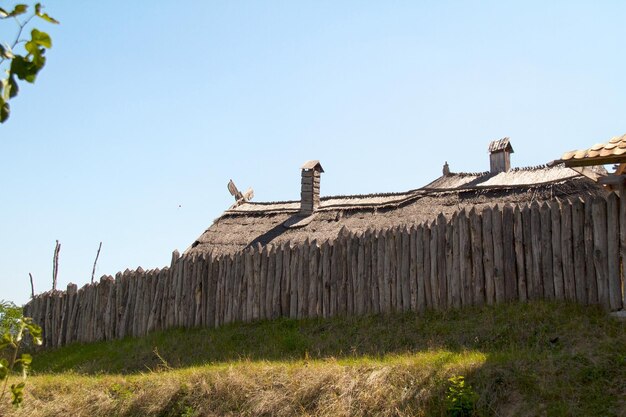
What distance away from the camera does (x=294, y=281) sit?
13.2m

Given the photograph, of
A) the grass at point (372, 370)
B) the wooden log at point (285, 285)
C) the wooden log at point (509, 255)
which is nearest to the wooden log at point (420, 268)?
the grass at point (372, 370)

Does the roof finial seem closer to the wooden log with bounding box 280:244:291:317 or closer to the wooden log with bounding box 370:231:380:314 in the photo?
the wooden log with bounding box 280:244:291:317

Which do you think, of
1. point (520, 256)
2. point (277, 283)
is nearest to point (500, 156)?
point (277, 283)

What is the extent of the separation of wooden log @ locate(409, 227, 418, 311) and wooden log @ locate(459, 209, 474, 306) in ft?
2.67

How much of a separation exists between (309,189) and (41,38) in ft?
52.9

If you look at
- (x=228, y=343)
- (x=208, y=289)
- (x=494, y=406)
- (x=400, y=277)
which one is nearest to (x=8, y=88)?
(x=494, y=406)

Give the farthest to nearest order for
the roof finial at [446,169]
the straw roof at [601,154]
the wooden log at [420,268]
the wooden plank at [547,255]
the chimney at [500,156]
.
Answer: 1. the roof finial at [446,169]
2. the chimney at [500,156]
3. the wooden log at [420,268]
4. the wooden plank at [547,255]
5. the straw roof at [601,154]

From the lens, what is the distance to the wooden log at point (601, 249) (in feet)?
31.5

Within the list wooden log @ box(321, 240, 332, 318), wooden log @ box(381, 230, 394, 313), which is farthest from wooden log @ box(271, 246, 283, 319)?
wooden log @ box(381, 230, 394, 313)

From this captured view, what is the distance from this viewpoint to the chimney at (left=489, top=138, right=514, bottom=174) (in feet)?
58.1

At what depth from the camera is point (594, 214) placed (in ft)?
32.1

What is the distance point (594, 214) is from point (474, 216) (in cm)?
187

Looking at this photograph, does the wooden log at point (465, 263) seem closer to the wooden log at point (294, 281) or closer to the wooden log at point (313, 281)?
the wooden log at point (313, 281)

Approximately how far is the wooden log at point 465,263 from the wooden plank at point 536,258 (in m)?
0.95
